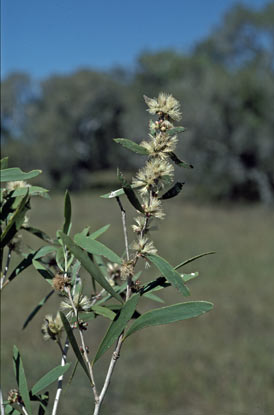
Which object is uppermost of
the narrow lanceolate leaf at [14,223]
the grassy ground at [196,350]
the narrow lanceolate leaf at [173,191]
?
the narrow lanceolate leaf at [173,191]

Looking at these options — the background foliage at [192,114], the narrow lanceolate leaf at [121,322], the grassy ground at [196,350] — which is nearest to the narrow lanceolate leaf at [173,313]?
the narrow lanceolate leaf at [121,322]

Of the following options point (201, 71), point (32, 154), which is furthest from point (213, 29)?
point (32, 154)

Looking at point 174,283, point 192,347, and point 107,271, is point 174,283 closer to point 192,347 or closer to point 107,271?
point 107,271

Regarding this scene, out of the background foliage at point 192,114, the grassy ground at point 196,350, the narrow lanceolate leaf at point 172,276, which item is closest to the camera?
the narrow lanceolate leaf at point 172,276

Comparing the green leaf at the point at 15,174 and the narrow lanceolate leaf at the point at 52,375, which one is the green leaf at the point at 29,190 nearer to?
the green leaf at the point at 15,174

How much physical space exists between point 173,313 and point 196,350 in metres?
2.61

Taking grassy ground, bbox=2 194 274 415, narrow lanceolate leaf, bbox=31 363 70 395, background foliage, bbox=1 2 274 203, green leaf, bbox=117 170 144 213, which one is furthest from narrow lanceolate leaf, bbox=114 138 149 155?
background foliage, bbox=1 2 274 203

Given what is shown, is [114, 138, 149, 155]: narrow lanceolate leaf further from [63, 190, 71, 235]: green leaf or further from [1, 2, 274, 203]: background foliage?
[1, 2, 274, 203]: background foliage

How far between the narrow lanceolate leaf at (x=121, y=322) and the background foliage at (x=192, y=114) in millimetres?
5544

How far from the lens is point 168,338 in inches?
119

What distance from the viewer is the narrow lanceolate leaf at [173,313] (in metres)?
0.29

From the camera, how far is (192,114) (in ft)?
25.1

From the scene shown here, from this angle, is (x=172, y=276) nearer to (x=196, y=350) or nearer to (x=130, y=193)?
(x=130, y=193)

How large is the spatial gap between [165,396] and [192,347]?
0.65 meters
